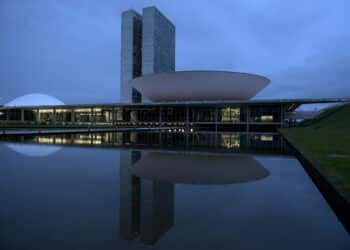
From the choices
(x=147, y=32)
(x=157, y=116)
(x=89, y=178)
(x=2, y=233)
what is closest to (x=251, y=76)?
(x=157, y=116)

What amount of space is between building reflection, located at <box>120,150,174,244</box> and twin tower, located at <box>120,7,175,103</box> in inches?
2172

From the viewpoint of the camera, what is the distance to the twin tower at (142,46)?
2360 inches

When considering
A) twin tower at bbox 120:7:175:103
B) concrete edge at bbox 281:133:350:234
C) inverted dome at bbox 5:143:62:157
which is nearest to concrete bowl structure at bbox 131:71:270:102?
inverted dome at bbox 5:143:62:157

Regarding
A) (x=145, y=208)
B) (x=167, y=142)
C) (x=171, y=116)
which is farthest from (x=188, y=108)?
(x=145, y=208)

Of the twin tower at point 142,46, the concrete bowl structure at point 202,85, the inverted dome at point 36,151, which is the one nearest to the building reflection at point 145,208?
the inverted dome at point 36,151

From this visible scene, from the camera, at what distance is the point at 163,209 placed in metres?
3.47

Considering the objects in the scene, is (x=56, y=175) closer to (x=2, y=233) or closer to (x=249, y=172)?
(x=2, y=233)

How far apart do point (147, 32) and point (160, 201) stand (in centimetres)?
6040

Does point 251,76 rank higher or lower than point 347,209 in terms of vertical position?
higher

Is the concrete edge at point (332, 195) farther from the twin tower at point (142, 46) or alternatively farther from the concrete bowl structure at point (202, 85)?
the twin tower at point (142, 46)

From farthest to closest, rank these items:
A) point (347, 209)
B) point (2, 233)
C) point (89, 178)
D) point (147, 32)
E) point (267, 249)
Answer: point (147, 32) < point (89, 178) < point (347, 209) < point (2, 233) < point (267, 249)

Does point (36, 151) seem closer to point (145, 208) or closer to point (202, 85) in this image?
point (145, 208)

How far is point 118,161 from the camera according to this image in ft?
23.4

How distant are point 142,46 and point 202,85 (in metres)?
36.1
